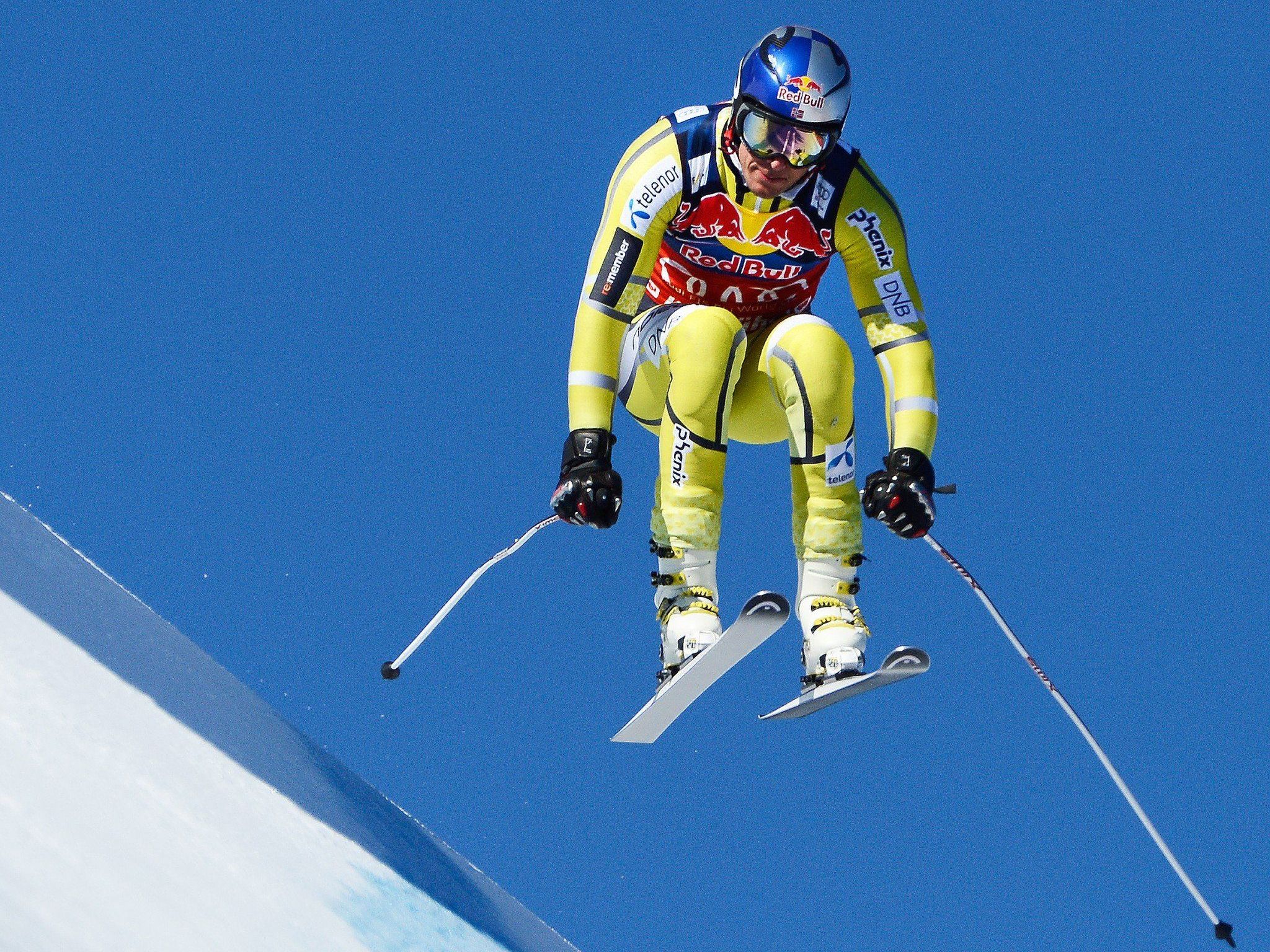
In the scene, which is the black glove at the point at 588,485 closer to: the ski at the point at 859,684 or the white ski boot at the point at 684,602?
the white ski boot at the point at 684,602

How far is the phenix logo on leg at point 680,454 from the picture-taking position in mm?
4336

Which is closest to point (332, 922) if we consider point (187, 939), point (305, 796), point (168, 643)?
point (187, 939)

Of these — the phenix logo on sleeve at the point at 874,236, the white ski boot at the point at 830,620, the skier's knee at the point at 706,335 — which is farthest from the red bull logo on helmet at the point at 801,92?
the white ski boot at the point at 830,620

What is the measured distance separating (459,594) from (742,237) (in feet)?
3.69

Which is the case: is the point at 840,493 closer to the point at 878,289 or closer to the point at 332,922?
the point at 878,289

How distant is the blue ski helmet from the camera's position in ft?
13.6

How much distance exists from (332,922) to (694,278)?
1789 mm

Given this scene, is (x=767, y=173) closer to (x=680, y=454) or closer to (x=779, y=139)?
(x=779, y=139)

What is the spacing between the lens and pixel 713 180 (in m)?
4.32

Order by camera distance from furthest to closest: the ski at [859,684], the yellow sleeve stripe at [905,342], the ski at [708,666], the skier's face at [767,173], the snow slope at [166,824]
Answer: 1. the yellow sleeve stripe at [905,342]
2. the skier's face at [767,173]
3. the ski at [859,684]
4. the ski at [708,666]
5. the snow slope at [166,824]

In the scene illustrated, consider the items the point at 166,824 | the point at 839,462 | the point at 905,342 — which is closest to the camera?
the point at 166,824

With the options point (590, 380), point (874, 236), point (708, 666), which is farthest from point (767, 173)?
point (708, 666)

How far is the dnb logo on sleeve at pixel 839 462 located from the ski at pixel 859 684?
45 cm

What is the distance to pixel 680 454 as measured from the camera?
4.34m
